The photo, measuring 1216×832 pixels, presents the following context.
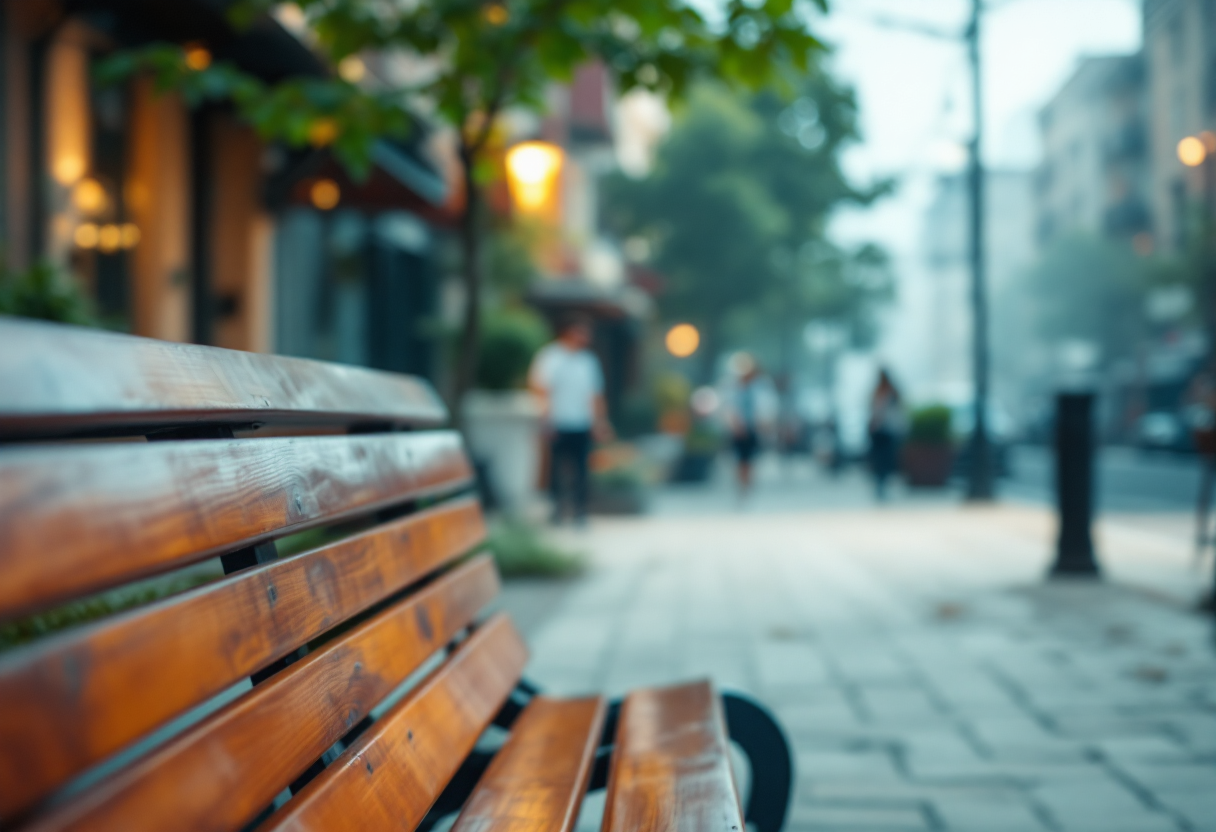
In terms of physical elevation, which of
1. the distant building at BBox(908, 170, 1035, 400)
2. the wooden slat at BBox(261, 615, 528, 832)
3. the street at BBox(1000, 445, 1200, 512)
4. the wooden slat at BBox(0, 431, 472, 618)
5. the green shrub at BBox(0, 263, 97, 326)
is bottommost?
the street at BBox(1000, 445, 1200, 512)

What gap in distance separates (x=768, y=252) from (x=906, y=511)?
20.7 metres

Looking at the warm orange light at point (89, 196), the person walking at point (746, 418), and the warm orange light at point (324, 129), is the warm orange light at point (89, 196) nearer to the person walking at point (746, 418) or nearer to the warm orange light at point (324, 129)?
the warm orange light at point (324, 129)

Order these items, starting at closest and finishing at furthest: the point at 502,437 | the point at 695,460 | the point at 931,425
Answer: the point at 502,437 < the point at 931,425 < the point at 695,460

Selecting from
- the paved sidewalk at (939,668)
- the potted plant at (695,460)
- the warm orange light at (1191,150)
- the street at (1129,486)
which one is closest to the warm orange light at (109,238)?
the paved sidewalk at (939,668)

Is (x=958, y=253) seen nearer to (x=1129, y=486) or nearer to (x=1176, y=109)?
(x=1176, y=109)

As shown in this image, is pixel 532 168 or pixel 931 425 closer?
pixel 532 168

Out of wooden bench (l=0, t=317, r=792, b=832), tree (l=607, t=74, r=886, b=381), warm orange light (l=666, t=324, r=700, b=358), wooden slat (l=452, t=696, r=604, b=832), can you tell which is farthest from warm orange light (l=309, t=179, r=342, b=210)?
warm orange light (l=666, t=324, r=700, b=358)

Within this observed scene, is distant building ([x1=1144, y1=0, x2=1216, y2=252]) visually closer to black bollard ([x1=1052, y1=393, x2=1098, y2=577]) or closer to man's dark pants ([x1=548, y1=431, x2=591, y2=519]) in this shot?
black bollard ([x1=1052, y1=393, x2=1098, y2=577])

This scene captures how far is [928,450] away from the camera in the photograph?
17953 mm

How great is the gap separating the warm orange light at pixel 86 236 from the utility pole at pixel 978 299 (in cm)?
1016

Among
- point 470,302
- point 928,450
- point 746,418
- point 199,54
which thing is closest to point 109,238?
point 199,54

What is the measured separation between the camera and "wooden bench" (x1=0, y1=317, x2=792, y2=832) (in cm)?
92

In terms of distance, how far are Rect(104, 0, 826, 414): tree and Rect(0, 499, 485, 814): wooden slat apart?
10.4 feet

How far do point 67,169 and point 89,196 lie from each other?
38 cm
